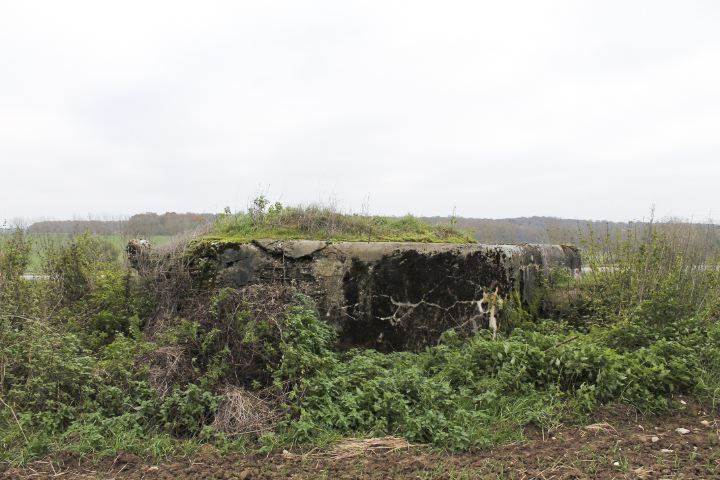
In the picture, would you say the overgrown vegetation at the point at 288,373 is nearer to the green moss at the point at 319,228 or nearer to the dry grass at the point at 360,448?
the dry grass at the point at 360,448

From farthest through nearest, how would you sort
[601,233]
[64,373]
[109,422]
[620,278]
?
[601,233]
[620,278]
[64,373]
[109,422]

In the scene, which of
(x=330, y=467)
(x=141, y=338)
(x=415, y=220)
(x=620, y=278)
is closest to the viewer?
(x=330, y=467)

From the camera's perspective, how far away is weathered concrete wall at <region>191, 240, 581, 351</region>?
526 cm

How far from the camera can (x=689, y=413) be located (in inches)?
152

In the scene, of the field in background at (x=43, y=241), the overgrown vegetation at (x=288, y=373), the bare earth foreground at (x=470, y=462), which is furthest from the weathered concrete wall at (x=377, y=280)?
the bare earth foreground at (x=470, y=462)

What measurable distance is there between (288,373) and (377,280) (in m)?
1.61

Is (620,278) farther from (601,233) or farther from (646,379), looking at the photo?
Answer: (646,379)

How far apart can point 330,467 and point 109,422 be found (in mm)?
1789

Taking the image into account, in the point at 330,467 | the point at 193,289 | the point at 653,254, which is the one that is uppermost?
the point at 653,254


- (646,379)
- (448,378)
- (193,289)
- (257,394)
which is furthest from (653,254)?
(193,289)

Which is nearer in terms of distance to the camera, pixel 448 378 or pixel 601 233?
pixel 448 378

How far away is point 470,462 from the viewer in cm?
320

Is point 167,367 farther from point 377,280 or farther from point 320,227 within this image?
point 320,227

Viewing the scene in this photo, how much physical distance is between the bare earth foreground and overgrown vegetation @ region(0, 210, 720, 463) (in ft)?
0.55
